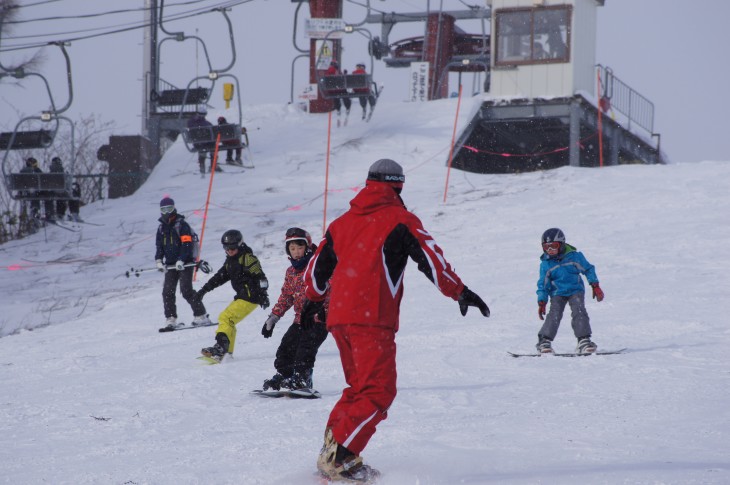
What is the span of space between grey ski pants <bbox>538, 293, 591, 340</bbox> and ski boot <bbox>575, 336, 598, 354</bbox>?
0.05 metres

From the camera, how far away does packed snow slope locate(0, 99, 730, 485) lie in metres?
5.01

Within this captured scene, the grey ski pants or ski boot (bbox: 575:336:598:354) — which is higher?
the grey ski pants

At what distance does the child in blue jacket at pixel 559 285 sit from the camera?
29.0 ft

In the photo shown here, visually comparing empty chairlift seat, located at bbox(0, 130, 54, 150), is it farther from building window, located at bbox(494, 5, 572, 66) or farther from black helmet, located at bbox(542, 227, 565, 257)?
black helmet, located at bbox(542, 227, 565, 257)

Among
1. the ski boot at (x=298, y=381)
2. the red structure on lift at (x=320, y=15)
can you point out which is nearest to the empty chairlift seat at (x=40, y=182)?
the red structure on lift at (x=320, y=15)

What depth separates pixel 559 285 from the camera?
9.05 meters

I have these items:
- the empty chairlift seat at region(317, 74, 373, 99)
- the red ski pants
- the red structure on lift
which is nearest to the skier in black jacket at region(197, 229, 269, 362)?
the red ski pants

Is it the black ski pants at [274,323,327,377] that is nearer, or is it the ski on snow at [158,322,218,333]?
the black ski pants at [274,323,327,377]

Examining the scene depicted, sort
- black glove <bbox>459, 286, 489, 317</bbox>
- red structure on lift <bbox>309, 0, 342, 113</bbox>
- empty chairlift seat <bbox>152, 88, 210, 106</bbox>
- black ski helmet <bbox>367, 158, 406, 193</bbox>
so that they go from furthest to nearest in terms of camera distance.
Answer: red structure on lift <bbox>309, 0, 342, 113</bbox>
empty chairlift seat <bbox>152, 88, 210, 106</bbox>
black ski helmet <bbox>367, 158, 406, 193</bbox>
black glove <bbox>459, 286, 489, 317</bbox>

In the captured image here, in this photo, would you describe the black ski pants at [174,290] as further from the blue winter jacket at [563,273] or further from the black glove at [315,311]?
the black glove at [315,311]

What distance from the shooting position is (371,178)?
470 centimetres

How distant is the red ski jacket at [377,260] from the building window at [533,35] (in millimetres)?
21215

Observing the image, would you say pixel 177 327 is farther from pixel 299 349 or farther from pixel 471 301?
pixel 471 301

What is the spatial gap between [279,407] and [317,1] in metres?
26.1
